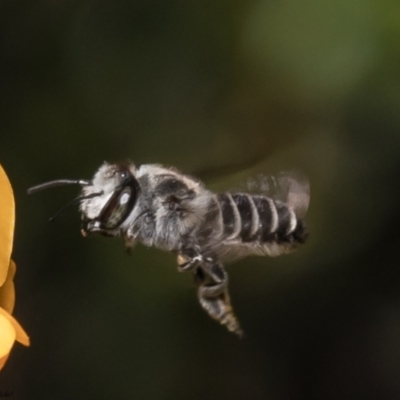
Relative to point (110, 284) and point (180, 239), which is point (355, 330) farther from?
point (180, 239)

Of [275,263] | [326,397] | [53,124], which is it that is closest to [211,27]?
[53,124]

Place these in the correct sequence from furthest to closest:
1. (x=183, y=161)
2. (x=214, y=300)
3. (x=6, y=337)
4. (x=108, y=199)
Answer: (x=183, y=161), (x=214, y=300), (x=108, y=199), (x=6, y=337)

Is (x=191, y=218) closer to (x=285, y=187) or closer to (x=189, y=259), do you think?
(x=189, y=259)

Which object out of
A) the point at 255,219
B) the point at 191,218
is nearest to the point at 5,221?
the point at 191,218

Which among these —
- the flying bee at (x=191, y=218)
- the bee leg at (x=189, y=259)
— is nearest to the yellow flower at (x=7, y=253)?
the flying bee at (x=191, y=218)

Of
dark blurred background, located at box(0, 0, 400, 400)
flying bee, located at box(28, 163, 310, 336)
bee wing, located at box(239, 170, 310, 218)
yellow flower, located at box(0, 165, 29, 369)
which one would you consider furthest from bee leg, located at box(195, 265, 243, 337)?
dark blurred background, located at box(0, 0, 400, 400)

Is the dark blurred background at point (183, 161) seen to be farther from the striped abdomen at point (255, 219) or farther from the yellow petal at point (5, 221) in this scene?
the yellow petal at point (5, 221)
